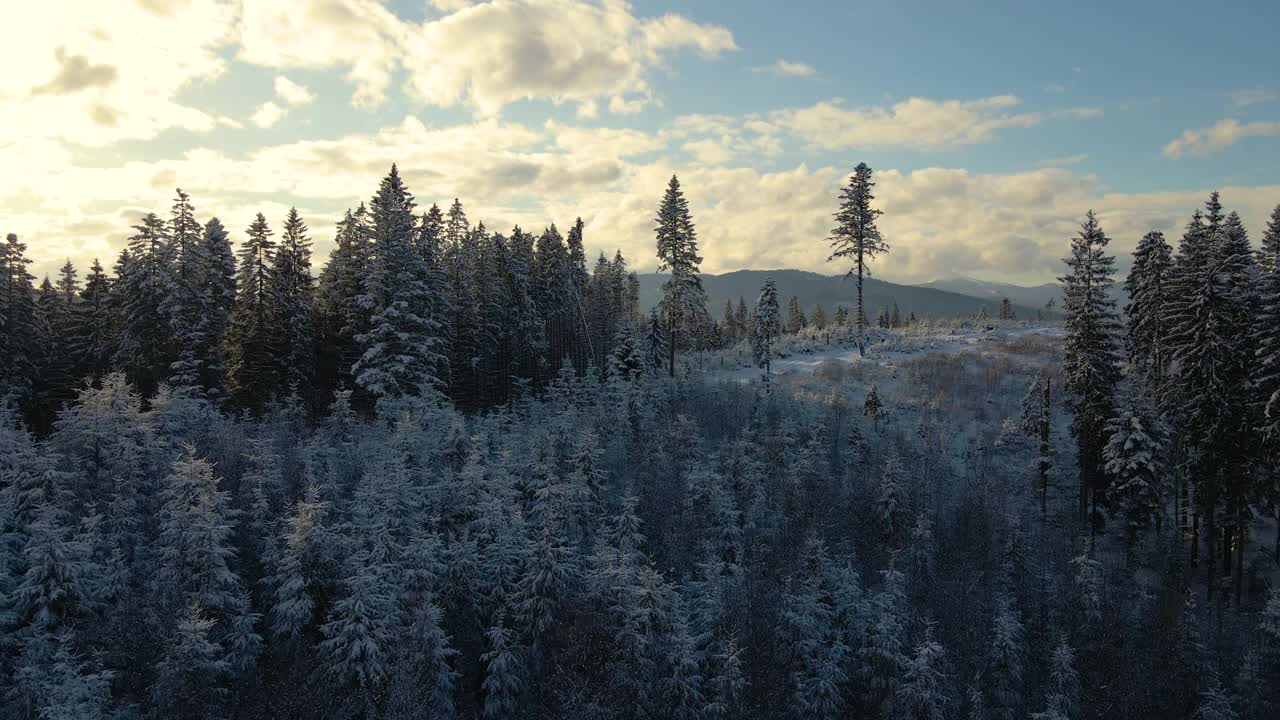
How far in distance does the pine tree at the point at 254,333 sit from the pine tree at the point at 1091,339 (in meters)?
50.0

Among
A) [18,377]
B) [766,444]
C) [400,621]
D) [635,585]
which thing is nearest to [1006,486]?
[766,444]

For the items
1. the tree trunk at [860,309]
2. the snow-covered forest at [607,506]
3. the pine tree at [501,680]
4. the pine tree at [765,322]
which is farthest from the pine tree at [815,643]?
the tree trunk at [860,309]

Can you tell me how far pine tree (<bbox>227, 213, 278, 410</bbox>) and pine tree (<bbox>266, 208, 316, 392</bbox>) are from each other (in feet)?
1.33

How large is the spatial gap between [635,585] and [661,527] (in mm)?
9169

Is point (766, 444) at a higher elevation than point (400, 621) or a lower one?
higher

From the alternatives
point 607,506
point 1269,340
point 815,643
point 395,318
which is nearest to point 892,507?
point 815,643

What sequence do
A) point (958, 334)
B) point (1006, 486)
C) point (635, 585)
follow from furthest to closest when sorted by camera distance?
point (958, 334), point (1006, 486), point (635, 585)

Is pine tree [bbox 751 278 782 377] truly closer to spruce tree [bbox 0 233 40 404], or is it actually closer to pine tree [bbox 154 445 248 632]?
pine tree [bbox 154 445 248 632]

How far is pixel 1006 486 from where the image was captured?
151 ft

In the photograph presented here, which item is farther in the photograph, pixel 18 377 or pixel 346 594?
pixel 18 377

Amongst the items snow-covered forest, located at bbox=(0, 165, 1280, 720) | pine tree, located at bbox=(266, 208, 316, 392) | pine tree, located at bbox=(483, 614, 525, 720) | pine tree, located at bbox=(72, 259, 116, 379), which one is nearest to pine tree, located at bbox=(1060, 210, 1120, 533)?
snow-covered forest, located at bbox=(0, 165, 1280, 720)

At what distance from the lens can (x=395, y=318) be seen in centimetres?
4259

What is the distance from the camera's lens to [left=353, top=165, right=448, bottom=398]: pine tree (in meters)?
41.6

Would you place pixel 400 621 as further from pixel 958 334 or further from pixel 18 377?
pixel 958 334
